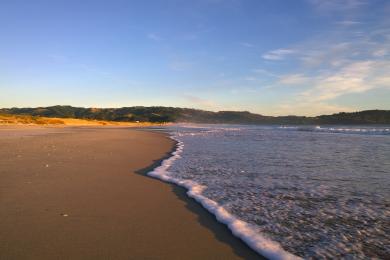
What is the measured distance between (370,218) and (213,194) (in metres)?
2.49

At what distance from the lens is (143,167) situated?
9.45 m

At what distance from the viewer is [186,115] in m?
155

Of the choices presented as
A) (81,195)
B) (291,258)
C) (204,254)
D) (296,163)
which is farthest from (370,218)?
(296,163)

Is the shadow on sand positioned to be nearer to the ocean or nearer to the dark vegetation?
the ocean

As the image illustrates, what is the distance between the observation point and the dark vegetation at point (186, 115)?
86875mm

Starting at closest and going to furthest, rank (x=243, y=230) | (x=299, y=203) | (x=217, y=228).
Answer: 1. (x=243, y=230)
2. (x=217, y=228)
3. (x=299, y=203)

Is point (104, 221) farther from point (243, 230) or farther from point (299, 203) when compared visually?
point (299, 203)

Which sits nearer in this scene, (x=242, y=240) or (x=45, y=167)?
(x=242, y=240)

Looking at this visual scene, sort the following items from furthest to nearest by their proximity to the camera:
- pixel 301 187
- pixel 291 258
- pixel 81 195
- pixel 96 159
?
pixel 96 159, pixel 301 187, pixel 81 195, pixel 291 258

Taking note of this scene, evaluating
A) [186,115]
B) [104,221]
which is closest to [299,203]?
[104,221]

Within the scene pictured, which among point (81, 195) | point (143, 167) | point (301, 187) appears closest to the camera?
point (81, 195)

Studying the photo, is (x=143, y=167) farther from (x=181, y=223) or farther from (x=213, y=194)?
(x=181, y=223)

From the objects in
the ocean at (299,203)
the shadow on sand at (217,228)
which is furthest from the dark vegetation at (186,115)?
the shadow on sand at (217,228)

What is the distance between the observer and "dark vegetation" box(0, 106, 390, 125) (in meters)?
86.9
